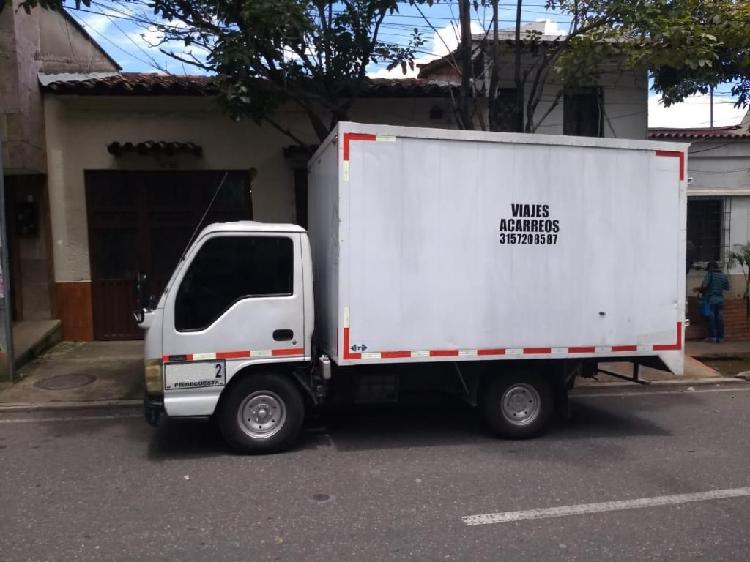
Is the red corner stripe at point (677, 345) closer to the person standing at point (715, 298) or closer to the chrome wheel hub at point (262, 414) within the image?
the chrome wheel hub at point (262, 414)

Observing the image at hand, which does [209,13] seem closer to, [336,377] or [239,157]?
[239,157]

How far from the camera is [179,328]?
18.3ft

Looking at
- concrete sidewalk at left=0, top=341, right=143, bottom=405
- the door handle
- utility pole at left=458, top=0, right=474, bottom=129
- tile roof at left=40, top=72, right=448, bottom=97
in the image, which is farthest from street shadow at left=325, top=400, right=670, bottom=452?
tile roof at left=40, top=72, right=448, bottom=97

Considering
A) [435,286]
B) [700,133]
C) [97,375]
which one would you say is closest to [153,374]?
[435,286]

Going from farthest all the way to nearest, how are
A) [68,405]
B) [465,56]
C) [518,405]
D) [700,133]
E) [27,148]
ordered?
1. [700,133]
2. [27,148]
3. [465,56]
4. [68,405]
5. [518,405]

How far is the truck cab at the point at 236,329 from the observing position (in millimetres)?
5586

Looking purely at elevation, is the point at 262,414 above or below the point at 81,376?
above

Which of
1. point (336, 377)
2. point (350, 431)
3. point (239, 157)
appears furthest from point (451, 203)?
point (239, 157)

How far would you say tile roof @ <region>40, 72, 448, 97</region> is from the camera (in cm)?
1034

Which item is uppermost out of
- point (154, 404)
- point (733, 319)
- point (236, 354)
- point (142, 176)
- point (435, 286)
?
point (142, 176)

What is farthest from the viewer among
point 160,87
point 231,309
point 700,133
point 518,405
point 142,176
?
point 700,133

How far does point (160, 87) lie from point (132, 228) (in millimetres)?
→ 2421

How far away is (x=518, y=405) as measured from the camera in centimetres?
638

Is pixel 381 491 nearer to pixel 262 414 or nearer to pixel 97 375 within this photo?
pixel 262 414
